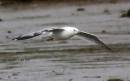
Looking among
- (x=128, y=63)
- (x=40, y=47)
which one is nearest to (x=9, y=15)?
(x=40, y=47)

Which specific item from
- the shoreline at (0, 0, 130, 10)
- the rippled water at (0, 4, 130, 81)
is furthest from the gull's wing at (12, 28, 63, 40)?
the shoreline at (0, 0, 130, 10)

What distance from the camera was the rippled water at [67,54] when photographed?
16125 millimetres

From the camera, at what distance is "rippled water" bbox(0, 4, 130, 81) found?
52.9ft

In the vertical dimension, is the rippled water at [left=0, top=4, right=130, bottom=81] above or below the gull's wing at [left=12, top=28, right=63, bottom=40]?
below

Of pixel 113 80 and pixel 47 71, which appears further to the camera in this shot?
pixel 47 71

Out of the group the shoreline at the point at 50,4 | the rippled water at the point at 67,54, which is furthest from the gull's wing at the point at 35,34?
the shoreline at the point at 50,4

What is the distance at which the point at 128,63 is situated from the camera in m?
17.4

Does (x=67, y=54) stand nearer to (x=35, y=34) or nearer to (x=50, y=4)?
(x=35, y=34)

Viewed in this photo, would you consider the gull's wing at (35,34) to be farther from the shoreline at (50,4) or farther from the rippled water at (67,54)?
the shoreline at (50,4)

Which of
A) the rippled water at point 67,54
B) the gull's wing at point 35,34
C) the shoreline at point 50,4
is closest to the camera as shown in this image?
the gull's wing at point 35,34

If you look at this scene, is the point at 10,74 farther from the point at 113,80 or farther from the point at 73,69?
the point at 113,80

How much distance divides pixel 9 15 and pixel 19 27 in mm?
6607

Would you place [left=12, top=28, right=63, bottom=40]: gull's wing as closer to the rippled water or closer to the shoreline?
the rippled water

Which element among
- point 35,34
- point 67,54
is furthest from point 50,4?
point 35,34
